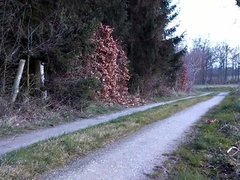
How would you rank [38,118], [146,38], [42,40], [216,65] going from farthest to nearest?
[216,65], [146,38], [42,40], [38,118]

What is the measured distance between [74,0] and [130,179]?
11119mm

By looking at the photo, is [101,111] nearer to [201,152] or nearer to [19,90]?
[19,90]

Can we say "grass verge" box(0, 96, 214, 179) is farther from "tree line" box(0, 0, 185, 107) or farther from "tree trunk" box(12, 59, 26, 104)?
"tree line" box(0, 0, 185, 107)

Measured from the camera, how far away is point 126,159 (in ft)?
28.3

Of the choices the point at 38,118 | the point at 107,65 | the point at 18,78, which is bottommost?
the point at 38,118

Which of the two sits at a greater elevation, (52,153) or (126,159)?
(52,153)

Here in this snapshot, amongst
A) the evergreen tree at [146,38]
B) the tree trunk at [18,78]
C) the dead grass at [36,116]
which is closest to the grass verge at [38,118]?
the dead grass at [36,116]

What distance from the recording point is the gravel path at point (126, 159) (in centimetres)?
725

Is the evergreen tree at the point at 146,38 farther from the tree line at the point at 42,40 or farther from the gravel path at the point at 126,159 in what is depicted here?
the gravel path at the point at 126,159

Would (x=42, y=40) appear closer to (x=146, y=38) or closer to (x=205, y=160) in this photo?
(x=205, y=160)

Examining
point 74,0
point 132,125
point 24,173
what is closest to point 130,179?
point 24,173

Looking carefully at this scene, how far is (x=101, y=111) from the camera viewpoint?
19328mm

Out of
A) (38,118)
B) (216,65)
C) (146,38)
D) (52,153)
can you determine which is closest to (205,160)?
(52,153)

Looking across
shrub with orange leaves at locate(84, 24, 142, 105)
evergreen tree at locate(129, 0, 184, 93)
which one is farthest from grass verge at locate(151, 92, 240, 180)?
evergreen tree at locate(129, 0, 184, 93)
